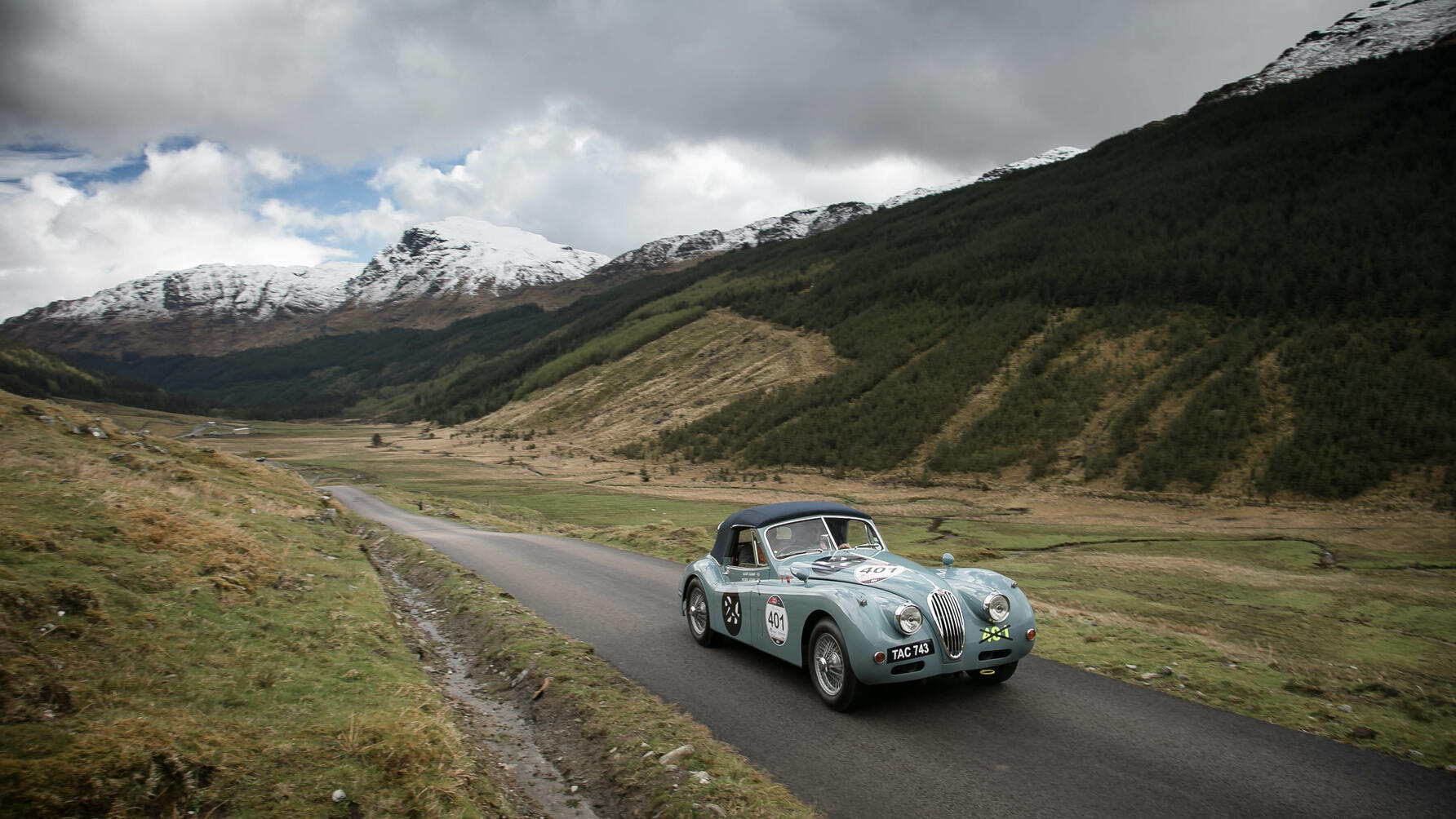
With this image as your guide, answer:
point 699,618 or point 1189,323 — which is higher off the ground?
point 1189,323

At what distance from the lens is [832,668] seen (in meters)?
7.64

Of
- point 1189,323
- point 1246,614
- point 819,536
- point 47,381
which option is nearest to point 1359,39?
point 1189,323

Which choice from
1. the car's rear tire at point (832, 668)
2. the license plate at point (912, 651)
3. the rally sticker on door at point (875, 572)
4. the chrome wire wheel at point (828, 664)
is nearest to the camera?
the license plate at point (912, 651)

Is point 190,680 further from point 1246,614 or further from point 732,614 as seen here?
point 1246,614

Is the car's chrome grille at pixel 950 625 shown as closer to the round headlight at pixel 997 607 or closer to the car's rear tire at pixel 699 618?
the round headlight at pixel 997 607

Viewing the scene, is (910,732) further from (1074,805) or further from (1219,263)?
(1219,263)

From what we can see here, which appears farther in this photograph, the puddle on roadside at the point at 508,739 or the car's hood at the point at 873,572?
the car's hood at the point at 873,572

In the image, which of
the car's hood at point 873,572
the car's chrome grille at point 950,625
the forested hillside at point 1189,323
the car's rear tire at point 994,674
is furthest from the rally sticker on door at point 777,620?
the forested hillside at point 1189,323

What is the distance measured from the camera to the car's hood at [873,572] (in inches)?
305

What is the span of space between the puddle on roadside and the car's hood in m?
3.60

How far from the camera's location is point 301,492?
24.3m

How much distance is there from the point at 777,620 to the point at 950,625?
2.17 metres

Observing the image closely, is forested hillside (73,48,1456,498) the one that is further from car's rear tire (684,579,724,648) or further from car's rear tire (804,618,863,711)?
car's rear tire (804,618,863,711)

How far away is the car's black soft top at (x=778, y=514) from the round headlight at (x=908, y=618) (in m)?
2.27
